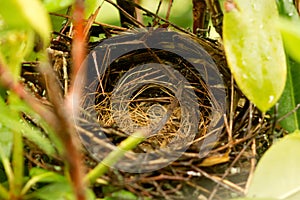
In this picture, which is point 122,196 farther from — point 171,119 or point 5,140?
Answer: point 171,119

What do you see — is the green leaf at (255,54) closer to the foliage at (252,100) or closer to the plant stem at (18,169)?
the foliage at (252,100)

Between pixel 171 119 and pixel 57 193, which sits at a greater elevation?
pixel 57 193

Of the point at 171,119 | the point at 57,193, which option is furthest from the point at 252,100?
the point at 171,119

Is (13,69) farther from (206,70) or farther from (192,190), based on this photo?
(206,70)

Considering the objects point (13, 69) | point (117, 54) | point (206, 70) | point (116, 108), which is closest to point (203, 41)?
point (206, 70)

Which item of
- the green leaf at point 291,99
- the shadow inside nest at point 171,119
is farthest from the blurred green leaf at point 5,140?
the green leaf at point 291,99
